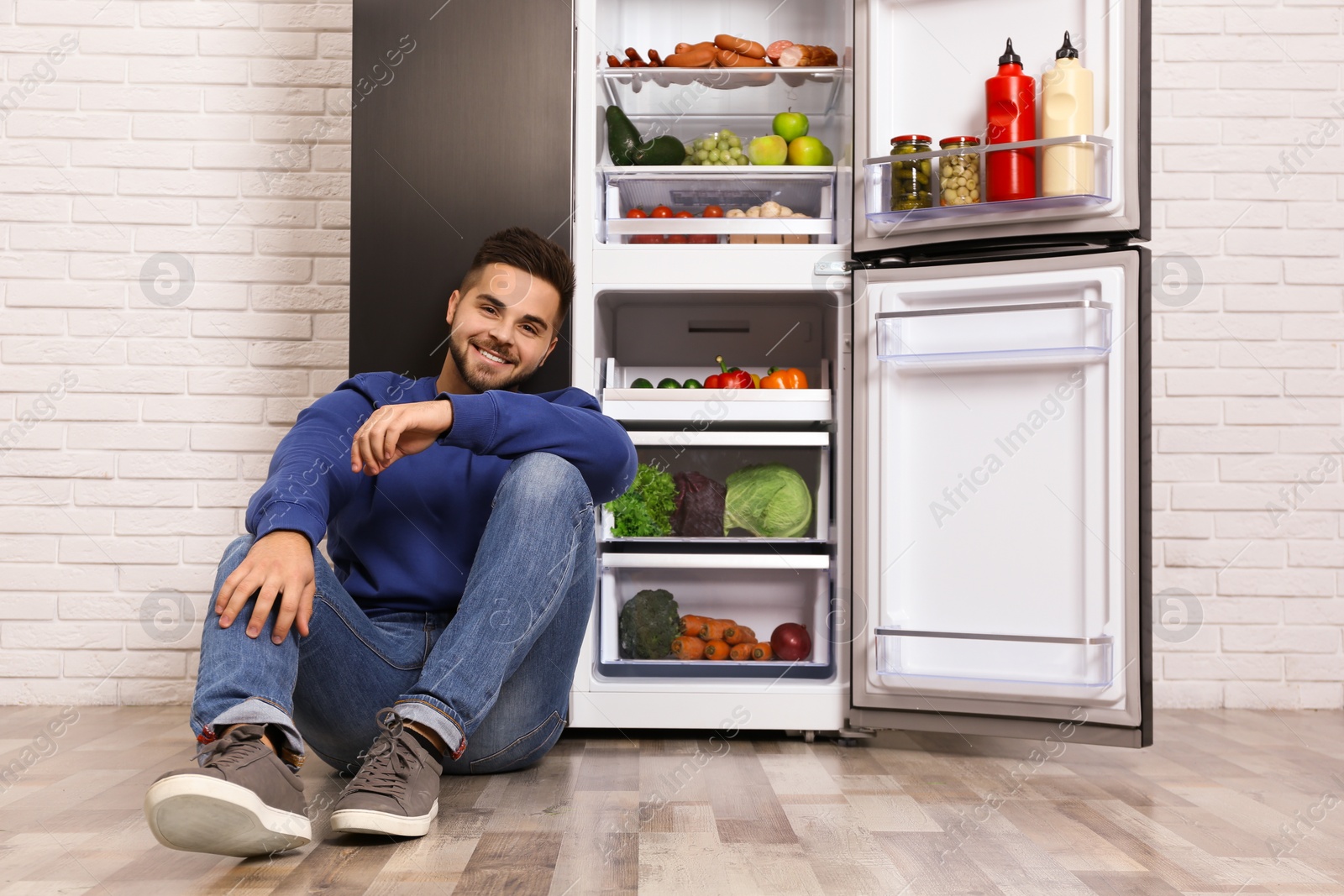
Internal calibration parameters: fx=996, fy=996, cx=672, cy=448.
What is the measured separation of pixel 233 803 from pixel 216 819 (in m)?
0.04

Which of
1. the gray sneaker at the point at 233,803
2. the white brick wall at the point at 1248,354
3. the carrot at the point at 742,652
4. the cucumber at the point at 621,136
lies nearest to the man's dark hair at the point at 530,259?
the cucumber at the point at 621,136

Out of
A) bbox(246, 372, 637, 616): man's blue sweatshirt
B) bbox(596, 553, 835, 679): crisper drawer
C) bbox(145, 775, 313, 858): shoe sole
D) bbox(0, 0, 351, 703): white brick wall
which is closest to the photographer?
bbox(145, 775, 313, 858): shoe sole

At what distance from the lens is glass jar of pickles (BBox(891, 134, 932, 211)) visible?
208 cm

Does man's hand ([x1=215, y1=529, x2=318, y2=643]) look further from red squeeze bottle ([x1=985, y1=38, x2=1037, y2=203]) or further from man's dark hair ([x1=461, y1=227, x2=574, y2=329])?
red squeeze bottle ([x1=985, y1=38, x2=1037, y2=203])

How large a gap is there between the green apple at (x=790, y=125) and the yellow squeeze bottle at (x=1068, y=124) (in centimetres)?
58

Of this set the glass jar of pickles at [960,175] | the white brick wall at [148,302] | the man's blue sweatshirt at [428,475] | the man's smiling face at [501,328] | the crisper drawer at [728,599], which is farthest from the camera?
the white brick wall at [148,302]

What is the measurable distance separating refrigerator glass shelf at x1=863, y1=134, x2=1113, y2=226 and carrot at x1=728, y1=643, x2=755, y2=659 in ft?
3.26

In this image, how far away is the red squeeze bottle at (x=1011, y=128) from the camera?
1.99 meters

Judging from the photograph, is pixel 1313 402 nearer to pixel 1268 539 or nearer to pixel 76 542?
pixel 1268 539

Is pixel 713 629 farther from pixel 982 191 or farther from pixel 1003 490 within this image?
pixel 982 191

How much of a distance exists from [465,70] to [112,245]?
1.17m

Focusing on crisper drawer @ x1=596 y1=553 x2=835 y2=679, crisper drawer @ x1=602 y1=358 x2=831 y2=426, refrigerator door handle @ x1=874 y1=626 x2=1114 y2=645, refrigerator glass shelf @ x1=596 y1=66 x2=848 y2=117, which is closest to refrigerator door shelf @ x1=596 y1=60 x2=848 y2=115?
refrigerator glass shelf @ x1=596 y1=66 x2=848 y2=117

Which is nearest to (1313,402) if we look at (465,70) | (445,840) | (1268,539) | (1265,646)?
(1268,539)

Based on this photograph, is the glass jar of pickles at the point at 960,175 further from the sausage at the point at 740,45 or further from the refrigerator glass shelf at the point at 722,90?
the sausage at the point at 740,45
